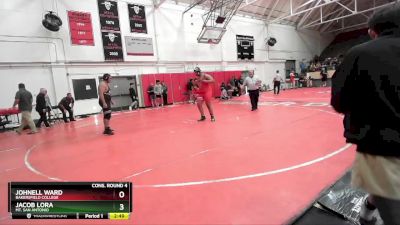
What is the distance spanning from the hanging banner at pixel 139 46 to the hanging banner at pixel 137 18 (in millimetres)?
554

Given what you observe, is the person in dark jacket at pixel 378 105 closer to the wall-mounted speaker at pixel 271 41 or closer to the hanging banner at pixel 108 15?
the hanging banner at pixel 108 15

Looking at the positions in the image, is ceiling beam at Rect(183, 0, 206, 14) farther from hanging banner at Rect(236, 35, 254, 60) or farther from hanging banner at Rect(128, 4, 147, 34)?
hanging banner at Rect(236, 35, 254, 60)

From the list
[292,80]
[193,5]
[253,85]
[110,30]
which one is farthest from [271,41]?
[253,85]

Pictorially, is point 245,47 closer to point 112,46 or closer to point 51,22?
point 112,46

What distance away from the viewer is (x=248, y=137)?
5418 millimetres

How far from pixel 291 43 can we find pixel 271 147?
24.6 meters

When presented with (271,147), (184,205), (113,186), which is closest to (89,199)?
(113,186)

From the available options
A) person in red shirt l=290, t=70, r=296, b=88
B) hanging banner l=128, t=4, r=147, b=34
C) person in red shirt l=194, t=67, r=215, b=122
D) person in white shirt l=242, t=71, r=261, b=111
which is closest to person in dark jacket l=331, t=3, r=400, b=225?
person in red shirt l=194, t=67, r=215, b=122

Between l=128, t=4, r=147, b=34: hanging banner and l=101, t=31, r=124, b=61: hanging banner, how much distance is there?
1.23m

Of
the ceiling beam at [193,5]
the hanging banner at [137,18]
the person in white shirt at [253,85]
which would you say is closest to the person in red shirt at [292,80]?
the ceiling beam at [193,5]

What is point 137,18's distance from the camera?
629 inches
